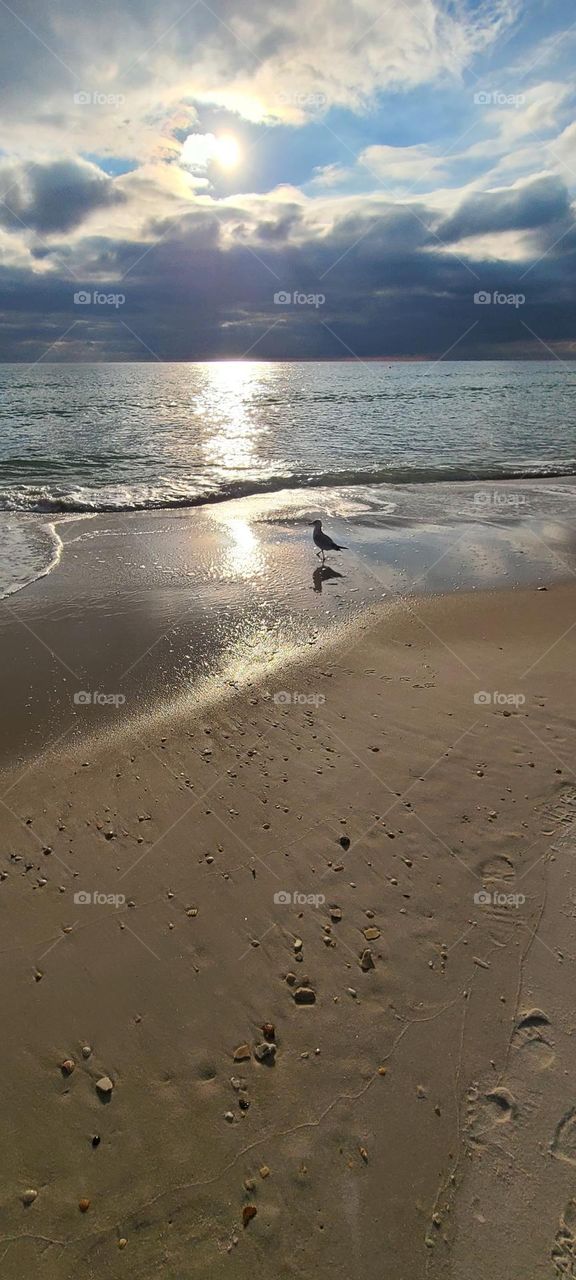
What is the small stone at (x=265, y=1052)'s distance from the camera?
334 centimetres

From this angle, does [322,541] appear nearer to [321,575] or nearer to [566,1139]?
[321,575]

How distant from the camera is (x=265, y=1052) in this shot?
11.0 feet

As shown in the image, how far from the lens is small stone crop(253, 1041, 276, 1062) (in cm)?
334

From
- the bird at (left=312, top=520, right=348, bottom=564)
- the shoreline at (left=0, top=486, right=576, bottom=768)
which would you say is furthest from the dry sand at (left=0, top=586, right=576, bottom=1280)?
the bird at (left=312, top=520, right=348, bottom=564)

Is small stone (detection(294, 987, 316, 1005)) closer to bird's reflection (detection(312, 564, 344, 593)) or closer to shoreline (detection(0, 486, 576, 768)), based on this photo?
shoreline (detection(0, 486, 576, 768))

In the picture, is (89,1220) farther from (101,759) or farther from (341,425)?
(341,425)

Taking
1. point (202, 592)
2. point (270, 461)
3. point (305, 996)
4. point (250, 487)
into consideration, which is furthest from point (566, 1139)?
point (270, 461)

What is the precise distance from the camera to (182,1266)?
2605mm

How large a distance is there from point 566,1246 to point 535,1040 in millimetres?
883

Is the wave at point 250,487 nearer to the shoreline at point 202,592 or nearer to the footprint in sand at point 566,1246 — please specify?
the shoreline at point 202,592

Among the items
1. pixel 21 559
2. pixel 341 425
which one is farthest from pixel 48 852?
pixel 341 425

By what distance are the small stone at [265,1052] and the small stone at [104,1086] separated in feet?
2.64

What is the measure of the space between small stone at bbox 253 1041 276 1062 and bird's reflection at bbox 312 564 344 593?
7464 millimetres

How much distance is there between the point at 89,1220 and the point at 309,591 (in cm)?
814
